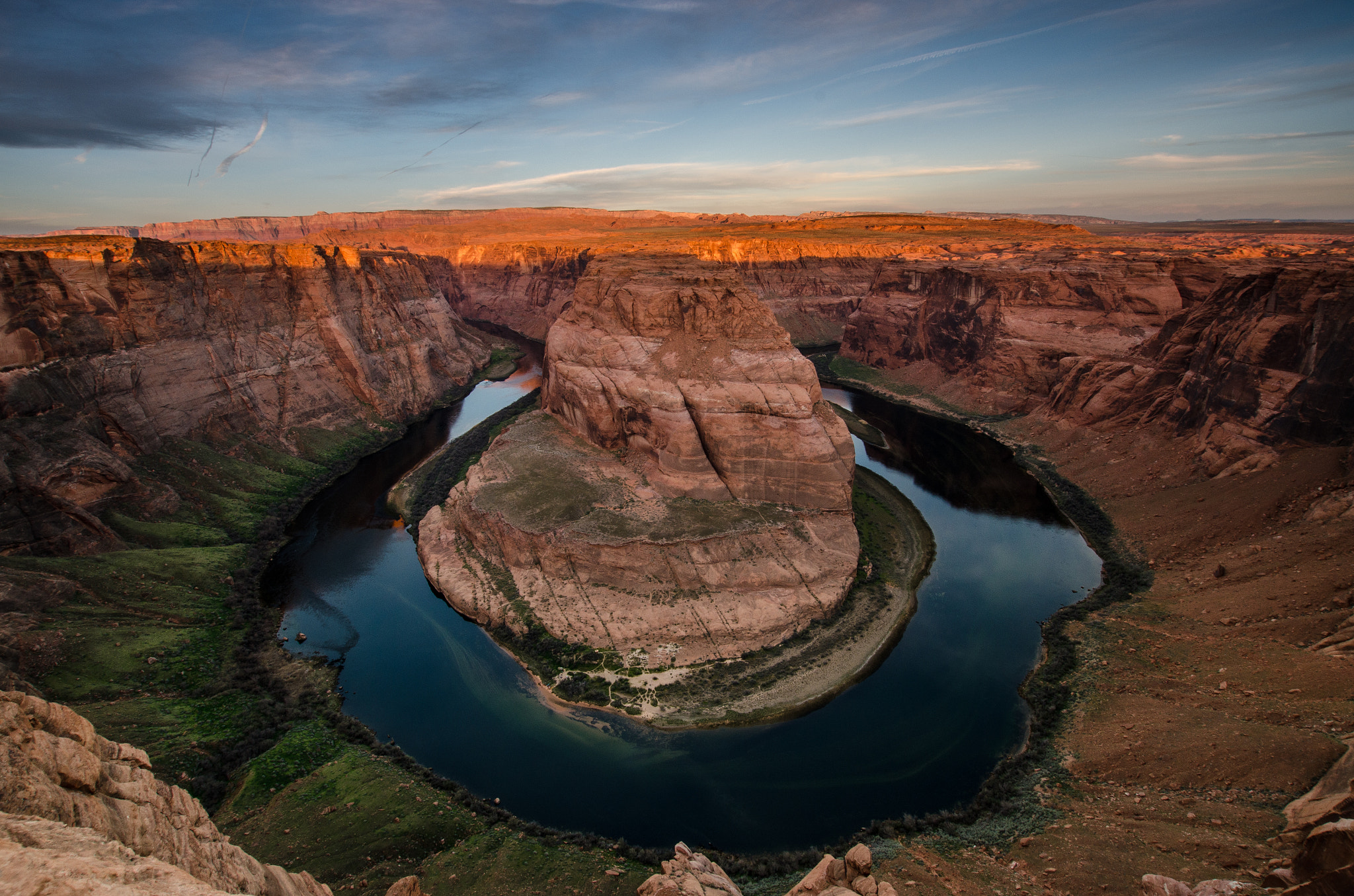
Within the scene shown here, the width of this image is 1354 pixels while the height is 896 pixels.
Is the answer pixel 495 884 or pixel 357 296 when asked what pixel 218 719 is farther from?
pixel 357 296

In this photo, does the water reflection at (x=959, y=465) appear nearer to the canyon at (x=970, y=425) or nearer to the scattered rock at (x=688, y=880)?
the canyon at (x=970, y=425)

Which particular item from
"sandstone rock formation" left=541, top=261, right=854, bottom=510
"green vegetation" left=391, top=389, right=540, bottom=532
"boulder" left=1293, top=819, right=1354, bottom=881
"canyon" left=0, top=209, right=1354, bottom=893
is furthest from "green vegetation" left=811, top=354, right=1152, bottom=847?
"green vegetation" left=391, top=389, right=540, bottom=532

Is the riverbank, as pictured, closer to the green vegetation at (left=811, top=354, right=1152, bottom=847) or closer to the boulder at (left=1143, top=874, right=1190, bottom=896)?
the green vegetation at (left=811, top=354, right=1152, bottom=847)

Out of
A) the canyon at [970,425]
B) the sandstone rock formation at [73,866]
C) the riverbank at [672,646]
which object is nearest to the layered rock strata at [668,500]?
the riverbank at [672,646]

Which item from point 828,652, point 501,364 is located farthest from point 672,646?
point 501,364

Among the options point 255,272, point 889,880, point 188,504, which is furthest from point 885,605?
point 255,272
